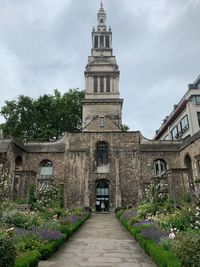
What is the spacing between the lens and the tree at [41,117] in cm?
3819

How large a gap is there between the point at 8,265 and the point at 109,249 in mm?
4741

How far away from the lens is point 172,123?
1615 inches

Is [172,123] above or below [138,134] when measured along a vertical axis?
above

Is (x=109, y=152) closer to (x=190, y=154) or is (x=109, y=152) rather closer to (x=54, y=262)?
(x=190, y=154)

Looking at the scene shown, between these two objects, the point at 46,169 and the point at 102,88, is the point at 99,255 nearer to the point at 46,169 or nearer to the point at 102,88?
the point at 46,169

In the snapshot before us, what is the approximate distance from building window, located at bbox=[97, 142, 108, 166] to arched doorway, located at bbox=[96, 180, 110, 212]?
2.15 meters

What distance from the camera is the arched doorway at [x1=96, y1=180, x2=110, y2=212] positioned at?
27750mm

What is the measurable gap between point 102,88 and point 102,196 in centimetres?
1708

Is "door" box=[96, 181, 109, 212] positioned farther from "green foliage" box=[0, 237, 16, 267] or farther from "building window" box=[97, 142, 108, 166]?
"green foliage" box=[0, 237, 16, 267]

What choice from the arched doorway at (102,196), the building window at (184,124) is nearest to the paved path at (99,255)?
the arched doorway at (102,196)

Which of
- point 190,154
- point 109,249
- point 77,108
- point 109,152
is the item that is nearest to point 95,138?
point 109,152

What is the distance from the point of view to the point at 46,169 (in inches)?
1152

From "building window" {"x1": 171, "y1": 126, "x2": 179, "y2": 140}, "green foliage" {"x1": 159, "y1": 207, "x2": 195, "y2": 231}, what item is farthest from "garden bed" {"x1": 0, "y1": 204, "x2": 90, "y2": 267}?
"building window" {"x1": 171, "y1": 126, "x2": 179, "y2": 140}

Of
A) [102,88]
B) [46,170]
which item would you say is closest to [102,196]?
[46,170]
